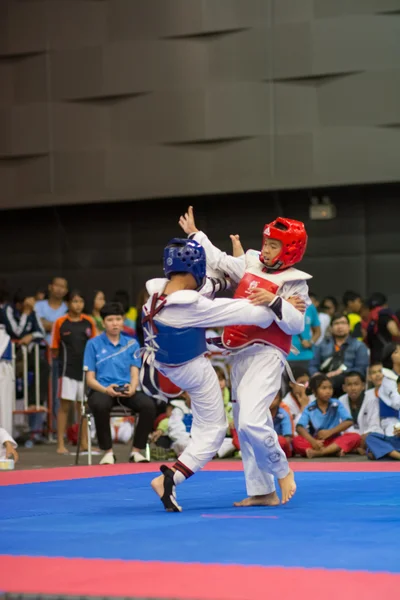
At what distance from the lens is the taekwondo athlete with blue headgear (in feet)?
15.7

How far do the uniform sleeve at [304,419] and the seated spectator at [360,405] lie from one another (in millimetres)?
380

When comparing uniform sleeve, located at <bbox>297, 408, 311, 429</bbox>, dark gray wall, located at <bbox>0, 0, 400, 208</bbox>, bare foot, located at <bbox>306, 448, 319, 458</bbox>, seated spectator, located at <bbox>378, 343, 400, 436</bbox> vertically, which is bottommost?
bare foot, located at <bbox>306, 448, 319, 458</bbox>

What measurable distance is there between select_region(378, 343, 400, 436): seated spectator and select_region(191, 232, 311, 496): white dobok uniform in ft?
12.0

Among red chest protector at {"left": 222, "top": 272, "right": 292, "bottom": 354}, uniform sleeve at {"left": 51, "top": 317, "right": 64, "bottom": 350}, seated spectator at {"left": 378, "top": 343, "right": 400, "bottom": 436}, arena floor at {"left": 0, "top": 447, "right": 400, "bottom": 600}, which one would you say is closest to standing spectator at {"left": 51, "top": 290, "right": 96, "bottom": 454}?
uniform sleeve at {"left": 51, "top": 317, "right": 64, "bottom": 350}

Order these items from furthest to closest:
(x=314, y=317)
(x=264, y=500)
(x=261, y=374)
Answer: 1. (x=314, y=317)
2. (x=264, y=500)
3. (x=261, y=374)

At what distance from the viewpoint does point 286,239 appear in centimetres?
512

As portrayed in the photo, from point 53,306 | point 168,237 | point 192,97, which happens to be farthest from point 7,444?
point 168,237

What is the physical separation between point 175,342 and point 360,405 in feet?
16.6

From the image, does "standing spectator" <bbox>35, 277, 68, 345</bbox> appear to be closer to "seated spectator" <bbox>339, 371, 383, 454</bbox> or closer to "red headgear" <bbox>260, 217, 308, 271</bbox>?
"seated spectator" <bbox>339, 371, 383, 454</bbox>

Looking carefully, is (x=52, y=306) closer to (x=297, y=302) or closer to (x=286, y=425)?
(x=286, y=425)

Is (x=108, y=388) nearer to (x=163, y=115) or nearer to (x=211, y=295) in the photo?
(x=211, y=295)

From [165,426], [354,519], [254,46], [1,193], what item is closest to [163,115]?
[254,46]

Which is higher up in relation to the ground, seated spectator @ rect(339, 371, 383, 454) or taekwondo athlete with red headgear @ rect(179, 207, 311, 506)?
taekwondo athlete with red headgear @ rect(179, 207, 311, 506)

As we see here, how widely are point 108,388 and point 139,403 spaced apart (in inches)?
12.9
